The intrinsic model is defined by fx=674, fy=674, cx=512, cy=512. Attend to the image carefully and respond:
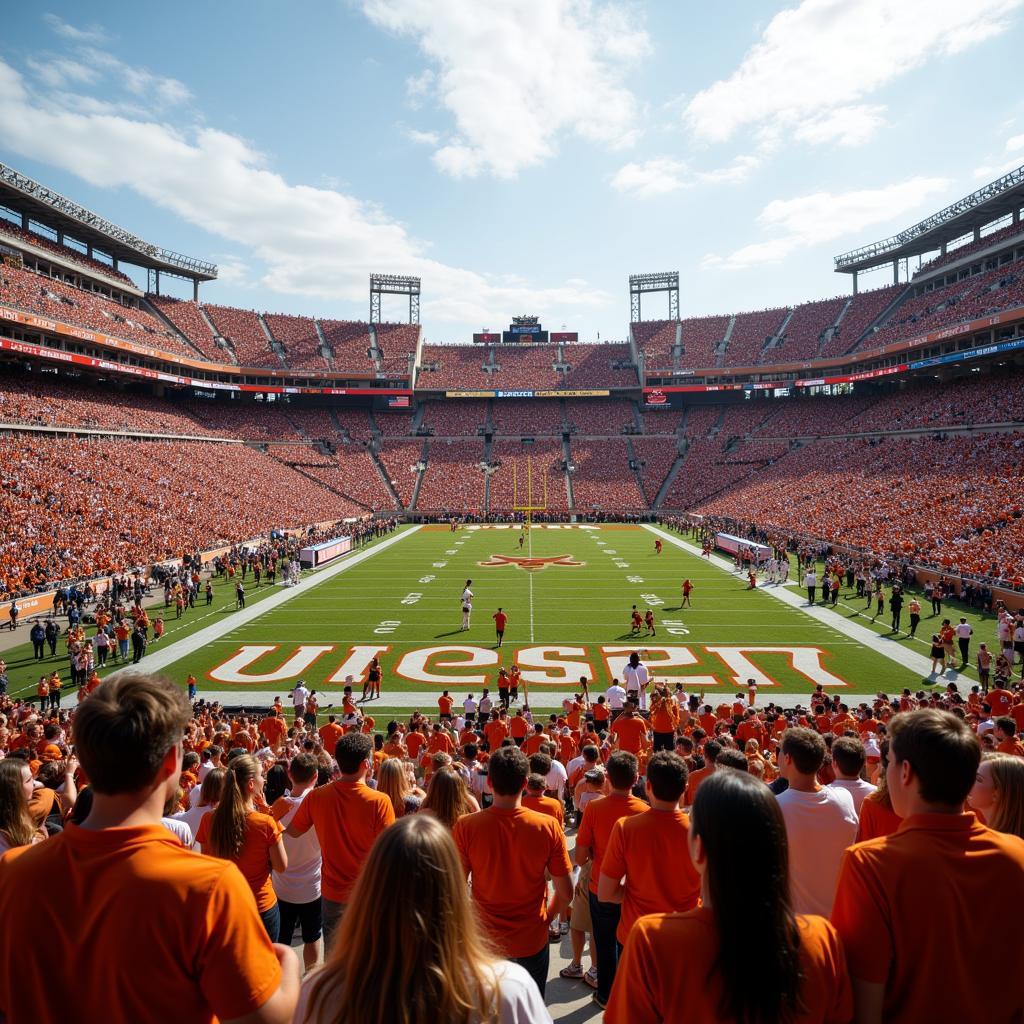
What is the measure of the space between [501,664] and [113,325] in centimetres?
5076

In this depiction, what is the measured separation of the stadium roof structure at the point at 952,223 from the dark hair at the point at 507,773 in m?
60.7

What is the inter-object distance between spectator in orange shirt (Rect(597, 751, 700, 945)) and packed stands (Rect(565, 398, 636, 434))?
69279 mm

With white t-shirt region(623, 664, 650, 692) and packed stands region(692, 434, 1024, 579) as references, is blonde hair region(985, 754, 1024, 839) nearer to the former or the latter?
white t-shirt region(623, 664, 650, 692)

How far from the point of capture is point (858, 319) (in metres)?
65.4

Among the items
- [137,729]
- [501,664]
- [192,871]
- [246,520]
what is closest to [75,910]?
[192,871]

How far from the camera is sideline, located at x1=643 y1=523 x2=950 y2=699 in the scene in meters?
17.3

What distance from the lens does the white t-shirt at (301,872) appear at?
4.66 meters

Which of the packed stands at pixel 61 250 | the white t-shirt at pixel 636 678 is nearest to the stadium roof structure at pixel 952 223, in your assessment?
the white t-shirt at pixel 636 678

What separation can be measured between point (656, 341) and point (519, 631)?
202 feet

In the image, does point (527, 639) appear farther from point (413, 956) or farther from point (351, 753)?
point (413, 956)

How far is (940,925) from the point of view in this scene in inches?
83.1

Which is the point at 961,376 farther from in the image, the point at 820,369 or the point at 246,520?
the point at 246,520

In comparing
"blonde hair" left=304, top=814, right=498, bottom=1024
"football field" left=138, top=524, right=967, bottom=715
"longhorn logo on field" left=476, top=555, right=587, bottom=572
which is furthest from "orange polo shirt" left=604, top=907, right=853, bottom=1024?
"longhorn logo on field" left=476, top=555, right=587, bottom=572

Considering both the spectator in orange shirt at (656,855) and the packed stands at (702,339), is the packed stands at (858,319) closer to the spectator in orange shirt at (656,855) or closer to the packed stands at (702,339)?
the packed stands at (702,339)
